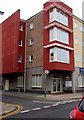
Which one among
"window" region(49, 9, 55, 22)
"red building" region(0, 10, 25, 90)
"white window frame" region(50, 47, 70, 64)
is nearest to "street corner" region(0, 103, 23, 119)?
"white window frame" region(50, 47, 70, 64)

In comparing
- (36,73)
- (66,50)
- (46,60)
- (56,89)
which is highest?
(66,50)

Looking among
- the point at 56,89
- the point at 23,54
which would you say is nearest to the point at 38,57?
the point at 23,54

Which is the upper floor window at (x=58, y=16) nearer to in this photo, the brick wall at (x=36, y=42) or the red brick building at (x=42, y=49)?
the red brick building at (x=42, y=49)

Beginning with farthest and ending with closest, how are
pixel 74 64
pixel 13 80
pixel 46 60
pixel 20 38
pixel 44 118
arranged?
1. pixel 13 80
2. pixel 20 38
3. pixel 74 64
4. pixel 46 60
5. pixel 44 118

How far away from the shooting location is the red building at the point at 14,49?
84.2 ft

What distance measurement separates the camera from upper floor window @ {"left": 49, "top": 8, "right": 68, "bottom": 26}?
73.5 feet

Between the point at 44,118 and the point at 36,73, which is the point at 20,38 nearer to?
the point at 36,73

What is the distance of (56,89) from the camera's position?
77.5 ft

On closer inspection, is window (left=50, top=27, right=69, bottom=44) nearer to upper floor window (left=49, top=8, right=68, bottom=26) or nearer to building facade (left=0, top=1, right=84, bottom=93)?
building facade (left=0, top=1, right=84, bottom=93)

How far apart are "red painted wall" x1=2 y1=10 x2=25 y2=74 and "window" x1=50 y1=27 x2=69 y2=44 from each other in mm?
5906

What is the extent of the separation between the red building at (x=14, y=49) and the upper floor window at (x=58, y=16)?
5.49 m

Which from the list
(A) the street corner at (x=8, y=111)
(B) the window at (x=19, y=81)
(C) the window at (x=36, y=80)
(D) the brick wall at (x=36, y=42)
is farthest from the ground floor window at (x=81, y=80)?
(A) the street corner at (x=8, y=111)

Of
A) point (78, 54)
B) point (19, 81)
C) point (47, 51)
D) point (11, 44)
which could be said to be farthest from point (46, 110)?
point (11, 44)

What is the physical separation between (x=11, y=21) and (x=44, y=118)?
2253cm
